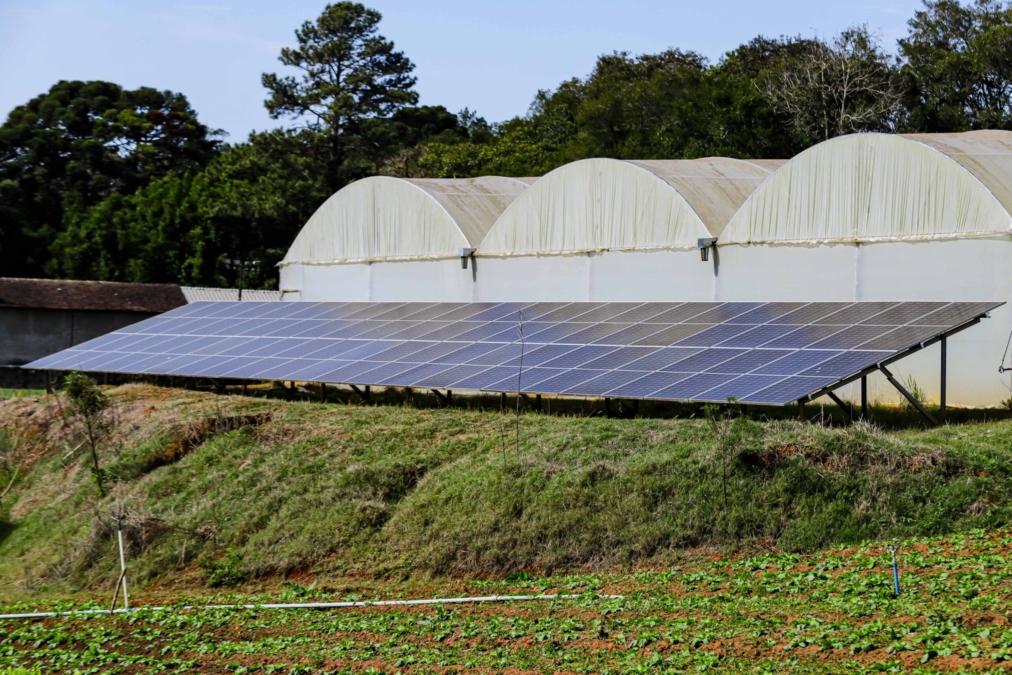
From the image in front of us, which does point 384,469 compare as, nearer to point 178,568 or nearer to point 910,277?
point 178,568

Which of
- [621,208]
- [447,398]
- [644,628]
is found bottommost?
[644,628]

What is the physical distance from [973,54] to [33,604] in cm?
5222

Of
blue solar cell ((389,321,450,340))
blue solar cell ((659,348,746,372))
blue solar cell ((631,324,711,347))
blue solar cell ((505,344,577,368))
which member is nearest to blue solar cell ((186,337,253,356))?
blue solar cell ((389,321,450,340))

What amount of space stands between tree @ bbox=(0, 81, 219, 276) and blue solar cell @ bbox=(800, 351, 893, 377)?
5968 centimetres

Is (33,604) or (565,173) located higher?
(565,173)

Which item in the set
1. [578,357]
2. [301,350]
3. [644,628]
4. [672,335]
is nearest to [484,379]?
[578,357]

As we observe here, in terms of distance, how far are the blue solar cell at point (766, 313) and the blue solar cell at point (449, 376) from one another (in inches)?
204

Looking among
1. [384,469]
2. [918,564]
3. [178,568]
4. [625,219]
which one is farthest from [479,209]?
[918,564]

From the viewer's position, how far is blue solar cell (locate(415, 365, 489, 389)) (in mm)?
22109

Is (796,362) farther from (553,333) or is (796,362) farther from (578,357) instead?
(553,333)

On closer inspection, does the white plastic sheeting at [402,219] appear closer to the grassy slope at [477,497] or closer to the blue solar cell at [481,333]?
the blue solar cell at [481,333]

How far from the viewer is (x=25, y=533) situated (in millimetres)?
22344

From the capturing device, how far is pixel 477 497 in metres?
17.8

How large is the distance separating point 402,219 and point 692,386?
1854cm
